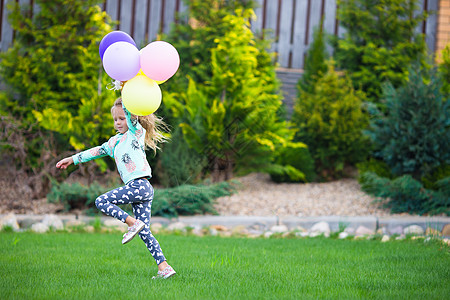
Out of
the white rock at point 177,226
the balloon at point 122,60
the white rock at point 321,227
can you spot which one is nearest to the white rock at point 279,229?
the white rock at point 321,227

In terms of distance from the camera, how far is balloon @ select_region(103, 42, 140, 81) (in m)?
3.50

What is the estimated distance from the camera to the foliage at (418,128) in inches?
309

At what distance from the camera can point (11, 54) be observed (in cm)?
909

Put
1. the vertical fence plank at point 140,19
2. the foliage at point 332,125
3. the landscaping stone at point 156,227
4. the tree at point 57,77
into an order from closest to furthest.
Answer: the landscaping stone at point 156,227
the tree at point 57,77
the foliage at point 332,125
the vertical fence plank at point 140,19

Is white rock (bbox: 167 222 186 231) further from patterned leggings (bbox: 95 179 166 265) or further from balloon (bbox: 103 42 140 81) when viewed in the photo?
balloon (bbox: 103 42 140 81)

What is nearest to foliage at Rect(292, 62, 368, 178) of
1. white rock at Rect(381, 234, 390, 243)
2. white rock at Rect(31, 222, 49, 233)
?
white rock at Rect(381, 234, 390, 243)

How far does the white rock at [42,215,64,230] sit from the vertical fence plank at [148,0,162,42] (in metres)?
6.22

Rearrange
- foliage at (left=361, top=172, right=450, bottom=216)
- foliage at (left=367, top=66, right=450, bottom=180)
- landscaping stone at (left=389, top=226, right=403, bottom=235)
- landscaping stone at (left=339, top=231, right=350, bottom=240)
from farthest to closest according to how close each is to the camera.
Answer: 1. foliage at (left=367, top=66, right=450, bottom=180)
2. foliage at (left=361, top=172, right=450, bottom=216)
3. landscaping stone at (left=389, top=226, right=403, bottom=235)
4. landscaping stone at (left=339, top=231, right=350, bottom=240)

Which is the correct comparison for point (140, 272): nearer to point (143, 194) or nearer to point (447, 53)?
point (143, 194)

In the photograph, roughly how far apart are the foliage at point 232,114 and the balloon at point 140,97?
4555mm

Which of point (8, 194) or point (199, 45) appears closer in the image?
point (8, 194)

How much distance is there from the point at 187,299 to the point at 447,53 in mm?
9007

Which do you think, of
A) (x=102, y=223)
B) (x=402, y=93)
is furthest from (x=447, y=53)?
(x=102, y=223)

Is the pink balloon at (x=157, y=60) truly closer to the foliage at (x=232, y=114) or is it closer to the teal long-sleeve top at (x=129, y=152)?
the teal long-sleeve top at (x=129, y=152)
